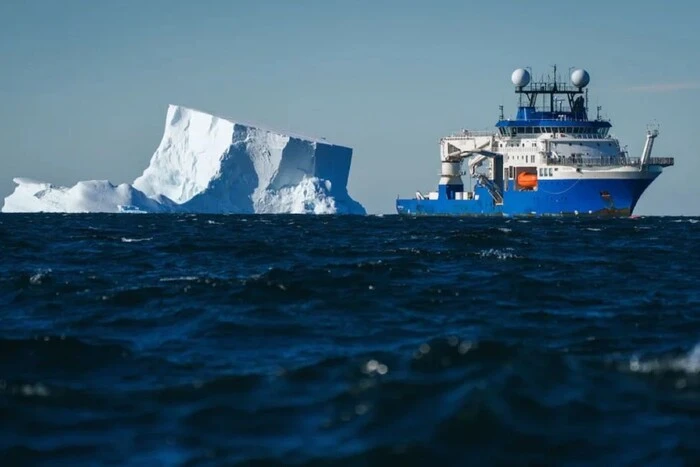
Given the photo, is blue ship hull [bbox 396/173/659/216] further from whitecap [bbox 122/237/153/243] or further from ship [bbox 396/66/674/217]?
whitecap [bbox 122/237/153/243]

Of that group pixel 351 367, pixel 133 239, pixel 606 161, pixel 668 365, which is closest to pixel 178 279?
pixel 351 367

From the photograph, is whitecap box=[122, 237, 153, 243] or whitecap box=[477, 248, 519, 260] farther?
whitecap box=[122, 237, 153, 243]

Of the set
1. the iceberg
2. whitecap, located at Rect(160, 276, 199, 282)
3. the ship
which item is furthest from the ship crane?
whitecap, located at Rect(160, 276, 199, 282)

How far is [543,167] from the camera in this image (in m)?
80.2

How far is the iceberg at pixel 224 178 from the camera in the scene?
333 feet

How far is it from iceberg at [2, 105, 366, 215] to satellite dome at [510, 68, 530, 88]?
19535mm

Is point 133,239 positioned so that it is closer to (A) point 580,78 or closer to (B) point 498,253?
(B) point 498,253

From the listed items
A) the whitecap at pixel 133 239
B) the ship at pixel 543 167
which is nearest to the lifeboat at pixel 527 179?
the ship at pixel 543 167

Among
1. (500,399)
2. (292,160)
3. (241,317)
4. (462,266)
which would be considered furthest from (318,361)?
(292,160)

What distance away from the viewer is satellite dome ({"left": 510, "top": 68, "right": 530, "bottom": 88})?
303 feet

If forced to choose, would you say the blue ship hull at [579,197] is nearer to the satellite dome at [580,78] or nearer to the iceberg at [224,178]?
the satellite dome at [580,78]

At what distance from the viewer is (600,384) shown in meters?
10.4

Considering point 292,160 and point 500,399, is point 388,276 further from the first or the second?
point 292,160

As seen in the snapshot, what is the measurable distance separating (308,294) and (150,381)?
741 cm
